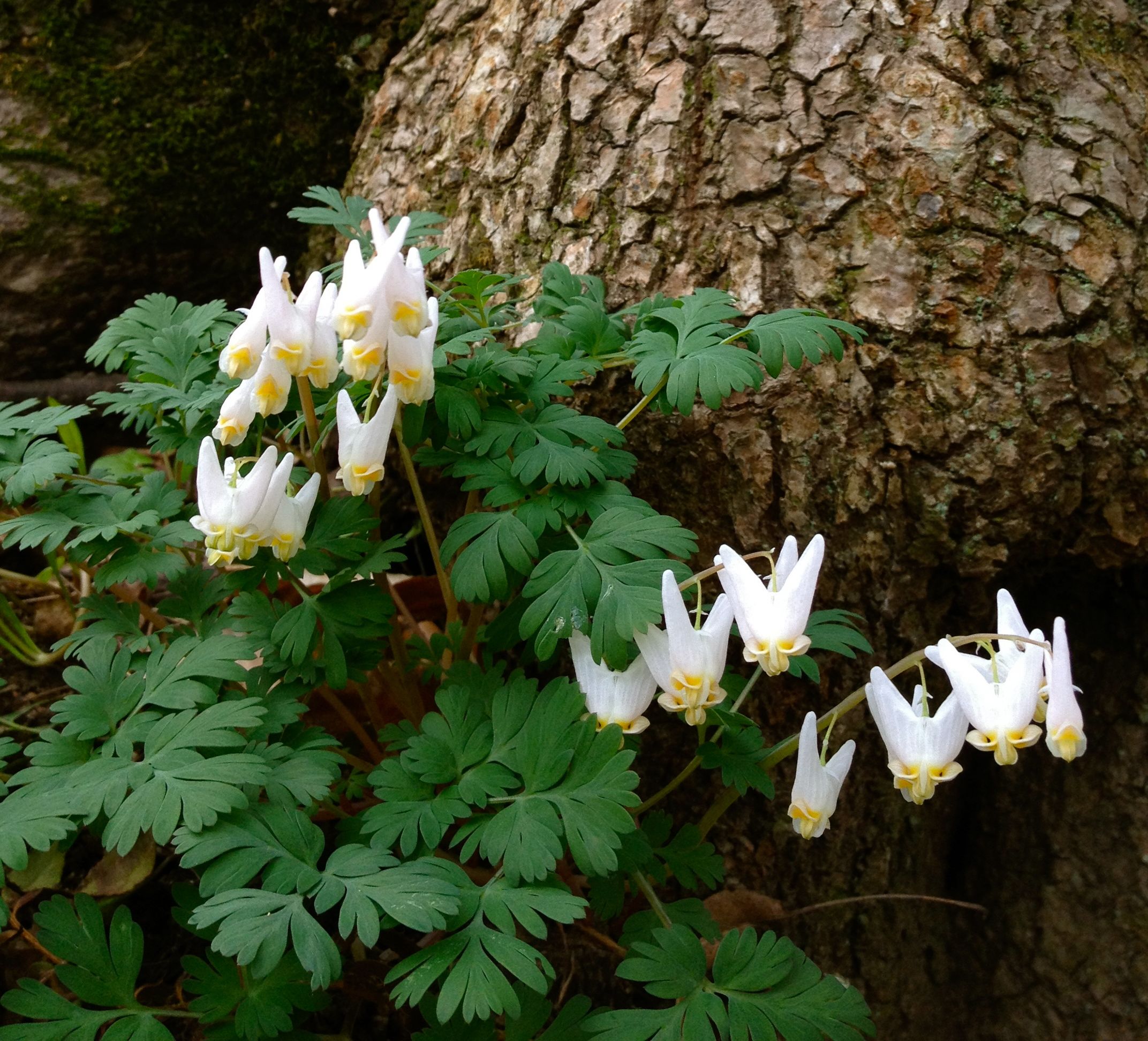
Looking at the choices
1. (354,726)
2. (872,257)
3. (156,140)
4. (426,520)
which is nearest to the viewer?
(426,520)

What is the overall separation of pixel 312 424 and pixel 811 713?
3.36 ft

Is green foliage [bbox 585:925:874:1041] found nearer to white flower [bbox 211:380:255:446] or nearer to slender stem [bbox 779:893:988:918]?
slender stem [bbox 779:893:988:918]

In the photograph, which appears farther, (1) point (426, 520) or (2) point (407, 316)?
(1) point (426, 520)

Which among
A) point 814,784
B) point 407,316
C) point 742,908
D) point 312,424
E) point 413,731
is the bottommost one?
point 742,908

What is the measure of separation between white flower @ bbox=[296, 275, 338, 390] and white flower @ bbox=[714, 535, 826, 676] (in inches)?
29.0

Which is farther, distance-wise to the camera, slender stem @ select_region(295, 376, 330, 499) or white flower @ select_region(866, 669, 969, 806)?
slender stem @ select_region(295, 376, 330, 499)

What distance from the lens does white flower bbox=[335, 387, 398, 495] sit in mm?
1626

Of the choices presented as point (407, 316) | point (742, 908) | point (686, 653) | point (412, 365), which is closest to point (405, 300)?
point (407, 316)

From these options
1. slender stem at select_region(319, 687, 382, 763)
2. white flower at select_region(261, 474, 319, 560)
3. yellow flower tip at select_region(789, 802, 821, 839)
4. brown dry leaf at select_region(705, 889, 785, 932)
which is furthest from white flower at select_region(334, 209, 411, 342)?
brown dry leaf at select_region(705, 889, 785, 932)

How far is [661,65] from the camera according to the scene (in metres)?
2.38

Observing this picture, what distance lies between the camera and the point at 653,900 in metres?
1.69

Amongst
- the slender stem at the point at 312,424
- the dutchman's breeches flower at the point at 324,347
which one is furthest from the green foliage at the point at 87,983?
the dutchman's breeches flower at the point at 324,347

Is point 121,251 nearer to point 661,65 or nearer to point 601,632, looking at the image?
point 661,65

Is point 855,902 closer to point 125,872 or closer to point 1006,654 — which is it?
point 1006,654
